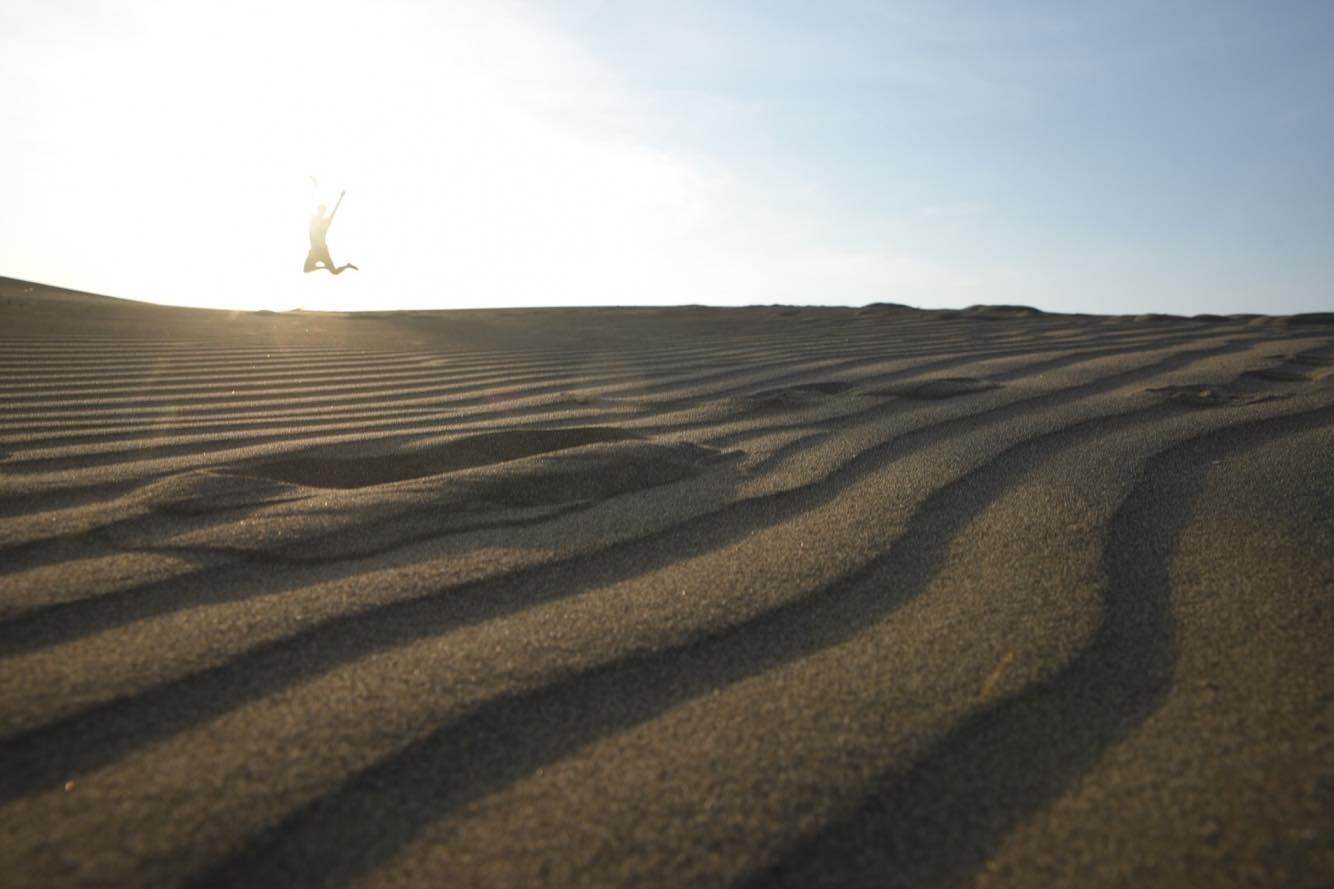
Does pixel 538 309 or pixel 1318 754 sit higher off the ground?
pixel 538 309

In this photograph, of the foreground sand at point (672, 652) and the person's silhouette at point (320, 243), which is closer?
the foreground sand at point (672, 652)

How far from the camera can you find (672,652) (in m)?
0.98

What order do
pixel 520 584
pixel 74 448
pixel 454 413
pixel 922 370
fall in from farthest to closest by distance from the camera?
1. pixel 922 370
2. pixel 454 413
3. pixel 74 448
4. pixel 520 584

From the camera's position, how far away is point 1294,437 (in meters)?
1.94

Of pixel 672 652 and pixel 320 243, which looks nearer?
pixel 672 652

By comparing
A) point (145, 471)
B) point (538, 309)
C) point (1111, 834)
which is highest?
point (538, 309)

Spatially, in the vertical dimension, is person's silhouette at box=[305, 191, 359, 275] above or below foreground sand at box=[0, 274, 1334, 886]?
above

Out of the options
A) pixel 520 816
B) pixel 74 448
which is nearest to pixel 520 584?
pixel 520 816

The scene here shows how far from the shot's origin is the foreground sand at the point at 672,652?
2.26 ft

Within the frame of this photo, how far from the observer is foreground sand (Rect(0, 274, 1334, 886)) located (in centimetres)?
69

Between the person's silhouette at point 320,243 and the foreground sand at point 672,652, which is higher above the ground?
the person's silhouette at point 320,243

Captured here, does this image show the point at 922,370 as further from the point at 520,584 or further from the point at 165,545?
the point at 165,545

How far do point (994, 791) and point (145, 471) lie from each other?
65.6 inches

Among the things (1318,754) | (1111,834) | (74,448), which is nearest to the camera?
(1111,834)
